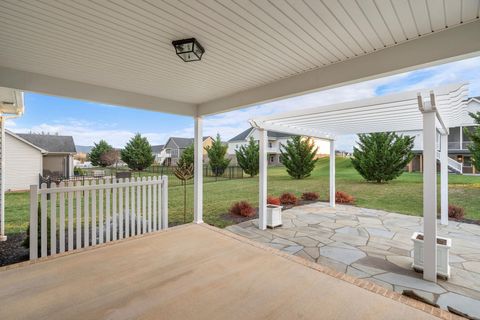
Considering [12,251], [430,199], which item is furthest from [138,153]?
[430,199]

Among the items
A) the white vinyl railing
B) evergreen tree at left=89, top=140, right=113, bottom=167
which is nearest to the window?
the white vinyl railing

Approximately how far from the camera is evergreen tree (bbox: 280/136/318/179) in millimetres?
13852

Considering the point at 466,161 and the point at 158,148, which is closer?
the point at 466,161

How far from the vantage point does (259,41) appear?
2.47 metres

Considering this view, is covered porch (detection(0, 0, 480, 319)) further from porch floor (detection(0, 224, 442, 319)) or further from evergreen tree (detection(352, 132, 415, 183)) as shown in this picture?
evergreen tree (detection(352, 132, 415, 183))

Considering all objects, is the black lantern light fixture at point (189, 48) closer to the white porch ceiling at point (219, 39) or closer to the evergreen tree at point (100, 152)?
the white porch ceiling at point (219, 39)

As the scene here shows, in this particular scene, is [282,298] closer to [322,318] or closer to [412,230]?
[322,318]

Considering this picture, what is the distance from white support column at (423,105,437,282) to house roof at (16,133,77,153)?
18621 millimetres

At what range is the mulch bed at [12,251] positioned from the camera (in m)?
3.55

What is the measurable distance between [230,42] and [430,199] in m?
3.22

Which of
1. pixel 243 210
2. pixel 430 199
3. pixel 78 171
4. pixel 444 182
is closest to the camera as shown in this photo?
pixel 430 199

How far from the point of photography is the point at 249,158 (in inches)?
627

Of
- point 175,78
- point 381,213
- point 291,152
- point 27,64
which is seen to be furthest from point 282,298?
point 291,152

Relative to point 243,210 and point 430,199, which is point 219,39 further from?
point 243,210
